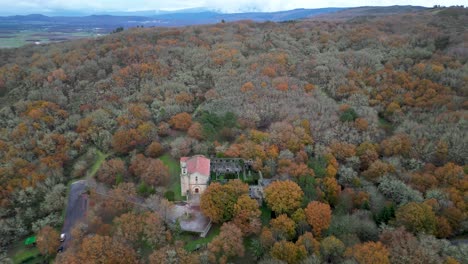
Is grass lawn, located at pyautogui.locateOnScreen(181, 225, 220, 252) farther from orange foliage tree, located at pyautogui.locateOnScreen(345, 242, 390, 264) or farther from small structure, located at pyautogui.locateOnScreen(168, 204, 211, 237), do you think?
orange foliage tree, located at pyautogui.locateOnScreen(345, 242, 390, 264)

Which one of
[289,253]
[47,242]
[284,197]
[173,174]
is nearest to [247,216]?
[284,197]

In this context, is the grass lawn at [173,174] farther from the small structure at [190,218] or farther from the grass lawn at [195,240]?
the grass lawn at [195,240]

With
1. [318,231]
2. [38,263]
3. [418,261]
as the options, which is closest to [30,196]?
[38,263]

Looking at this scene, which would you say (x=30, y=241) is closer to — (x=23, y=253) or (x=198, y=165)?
(x=23, y=253)

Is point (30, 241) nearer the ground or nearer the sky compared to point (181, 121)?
nearer the ground

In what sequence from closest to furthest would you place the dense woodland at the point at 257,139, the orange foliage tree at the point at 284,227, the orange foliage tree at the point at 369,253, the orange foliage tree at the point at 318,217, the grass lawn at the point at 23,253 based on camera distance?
1. the orange foliage tree at the point at 369,253
2. the dense woodland at the point at 257,139
3. the orange foliage tree at the point at 284,227
4. the orange foliage tree at the point at 318,217
5. the grass lawn at the point at 23,253

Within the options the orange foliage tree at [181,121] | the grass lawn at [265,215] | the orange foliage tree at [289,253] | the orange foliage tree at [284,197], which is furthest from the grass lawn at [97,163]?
the orange foliage tree at [289,253]

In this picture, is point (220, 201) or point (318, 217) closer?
point (318, 217)

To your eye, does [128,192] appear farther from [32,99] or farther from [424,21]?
[424,21]
